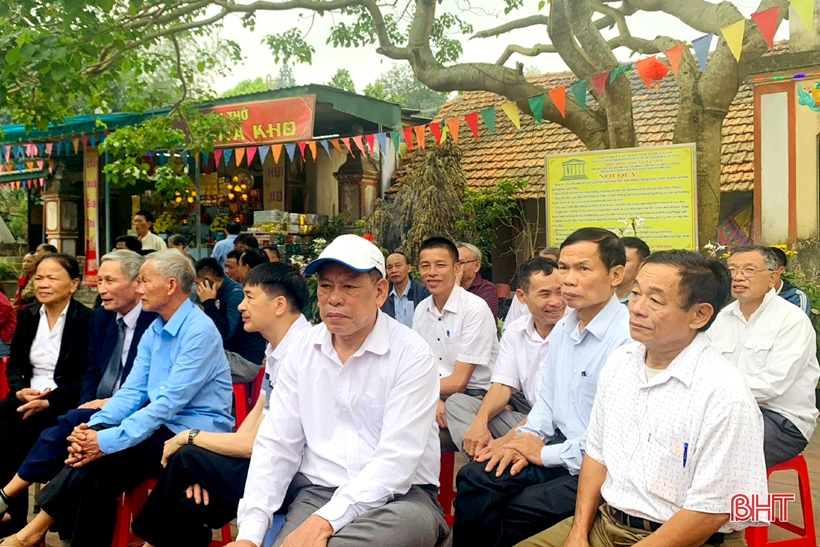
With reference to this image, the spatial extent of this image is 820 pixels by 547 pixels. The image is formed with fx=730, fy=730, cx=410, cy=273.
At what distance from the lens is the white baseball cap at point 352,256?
2.42m

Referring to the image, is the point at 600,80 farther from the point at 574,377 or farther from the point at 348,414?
the point at 348,414

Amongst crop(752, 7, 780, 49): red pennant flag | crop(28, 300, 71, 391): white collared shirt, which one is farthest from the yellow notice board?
crop(28, 300, 71, 391): white collared shirt

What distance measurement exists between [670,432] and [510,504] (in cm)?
85

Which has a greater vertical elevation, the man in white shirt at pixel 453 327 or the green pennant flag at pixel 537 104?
the green pennant flag at pixel 537 104

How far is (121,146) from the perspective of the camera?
823 centimetres

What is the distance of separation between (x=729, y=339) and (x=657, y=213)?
2.44 m

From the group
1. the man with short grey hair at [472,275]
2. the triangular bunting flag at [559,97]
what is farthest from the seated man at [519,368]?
the triangular bunting flag at [559,97]

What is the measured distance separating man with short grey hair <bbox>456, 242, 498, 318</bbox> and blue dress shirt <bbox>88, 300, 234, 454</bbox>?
2.40 m

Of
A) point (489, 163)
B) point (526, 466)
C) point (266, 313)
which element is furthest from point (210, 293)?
point (489, 163)

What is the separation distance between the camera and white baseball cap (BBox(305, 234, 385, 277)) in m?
2.42

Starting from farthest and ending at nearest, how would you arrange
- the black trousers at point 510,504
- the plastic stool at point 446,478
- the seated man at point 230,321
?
the seated man at point 230,321, the plastic stool at point 446,478, the black trousers at point 510,504

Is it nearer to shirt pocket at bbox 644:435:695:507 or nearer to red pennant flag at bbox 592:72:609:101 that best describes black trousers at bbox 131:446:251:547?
shirt pocket at bbox 644:435:695:507

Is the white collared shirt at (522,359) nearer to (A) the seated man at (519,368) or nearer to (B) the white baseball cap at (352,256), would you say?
(A) the seated man at (519,368)

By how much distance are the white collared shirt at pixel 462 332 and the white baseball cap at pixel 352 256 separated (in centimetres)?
149
